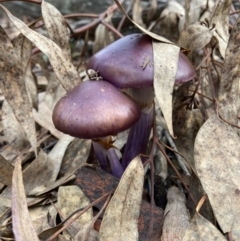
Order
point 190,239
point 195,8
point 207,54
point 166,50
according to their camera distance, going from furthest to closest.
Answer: point 195,8
point 207,54
point 166,50
point 190,239

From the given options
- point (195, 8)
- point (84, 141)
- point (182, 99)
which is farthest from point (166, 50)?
point (195, 8)

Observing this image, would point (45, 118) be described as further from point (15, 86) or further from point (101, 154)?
point (101, 154)

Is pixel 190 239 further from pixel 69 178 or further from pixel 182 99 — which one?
pixel 182 99

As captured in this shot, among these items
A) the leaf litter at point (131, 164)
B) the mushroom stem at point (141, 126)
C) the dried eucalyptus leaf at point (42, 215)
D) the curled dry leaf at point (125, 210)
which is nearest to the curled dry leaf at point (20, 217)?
the leaf litter at point (131, 164)

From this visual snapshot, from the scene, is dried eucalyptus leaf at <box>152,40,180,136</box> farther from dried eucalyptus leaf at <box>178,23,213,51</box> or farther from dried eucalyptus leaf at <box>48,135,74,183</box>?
dried eucalyptus leaf at <box>48,135,74,183</box>

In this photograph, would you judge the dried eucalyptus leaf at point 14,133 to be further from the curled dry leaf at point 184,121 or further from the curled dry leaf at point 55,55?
the curled dry leaf at point 184,121

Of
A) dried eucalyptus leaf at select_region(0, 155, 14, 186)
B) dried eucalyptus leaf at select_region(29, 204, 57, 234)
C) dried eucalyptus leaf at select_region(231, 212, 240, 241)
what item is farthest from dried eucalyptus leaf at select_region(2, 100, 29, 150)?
dried eucalyptus leaf at select_region(231, 212, 240, 241)

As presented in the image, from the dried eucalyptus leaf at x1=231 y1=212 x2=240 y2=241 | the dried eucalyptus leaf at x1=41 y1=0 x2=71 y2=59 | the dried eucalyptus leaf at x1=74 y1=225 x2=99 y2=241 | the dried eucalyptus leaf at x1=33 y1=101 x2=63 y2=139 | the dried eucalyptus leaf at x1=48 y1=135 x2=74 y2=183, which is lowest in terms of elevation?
the dried eucalyptus leaf at x1=33 y1=101 x2=63 y2=139
